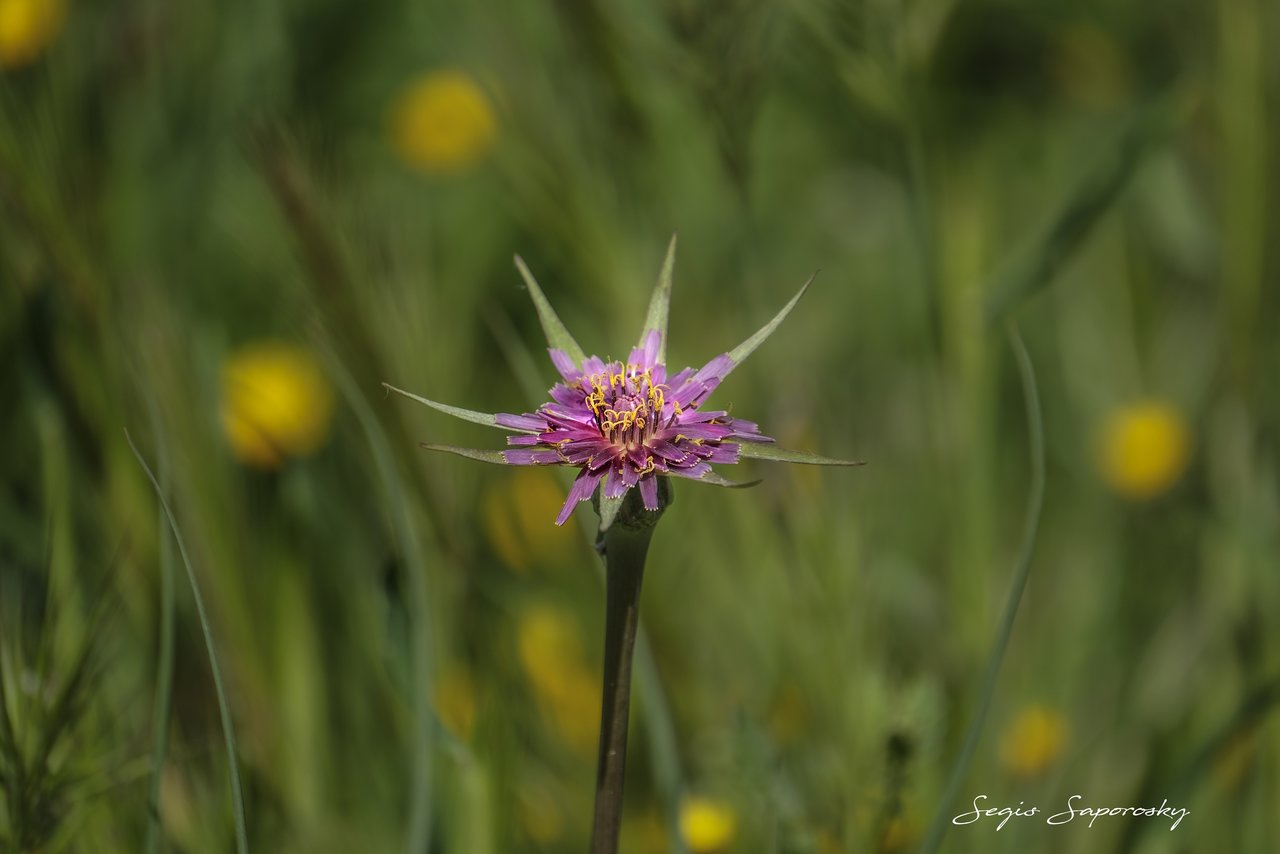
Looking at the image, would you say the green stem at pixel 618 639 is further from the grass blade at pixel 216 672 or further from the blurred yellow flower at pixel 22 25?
the blurred yellow flower at pixel 22 25

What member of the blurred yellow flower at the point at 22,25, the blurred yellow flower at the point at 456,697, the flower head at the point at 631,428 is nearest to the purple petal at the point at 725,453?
the flower head at the point at 631,428

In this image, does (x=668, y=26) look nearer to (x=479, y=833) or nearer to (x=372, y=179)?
(x=479, y=833)

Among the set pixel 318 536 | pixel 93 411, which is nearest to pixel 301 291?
pixel 93 411

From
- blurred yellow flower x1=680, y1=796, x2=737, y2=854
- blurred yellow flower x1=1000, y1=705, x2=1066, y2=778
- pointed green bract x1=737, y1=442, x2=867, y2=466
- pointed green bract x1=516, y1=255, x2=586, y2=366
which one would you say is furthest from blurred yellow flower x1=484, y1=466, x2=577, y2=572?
pointed green bract x1=737, y1=442, x2=867, y2=466

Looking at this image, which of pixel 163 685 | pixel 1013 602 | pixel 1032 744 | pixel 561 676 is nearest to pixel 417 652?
pixel 163 685

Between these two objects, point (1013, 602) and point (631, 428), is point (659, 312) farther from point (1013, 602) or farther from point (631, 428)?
point (1013, 602)

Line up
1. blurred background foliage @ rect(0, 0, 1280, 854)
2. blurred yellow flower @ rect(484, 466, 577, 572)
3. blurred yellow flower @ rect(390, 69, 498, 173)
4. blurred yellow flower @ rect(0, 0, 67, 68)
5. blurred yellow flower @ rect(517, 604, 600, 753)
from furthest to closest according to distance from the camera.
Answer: blurred yellow flower @ rect(390, 69, 498, 173) < blurred yellow flower @ rect(0, 0, 67, 68) < blurred yellow flower @ rect(484, 466, 577, 572) < blurred yellow flower @ rect(517, 604, 600, 753) < blurred background foliage @ rect(0, 0, 1280, 854)

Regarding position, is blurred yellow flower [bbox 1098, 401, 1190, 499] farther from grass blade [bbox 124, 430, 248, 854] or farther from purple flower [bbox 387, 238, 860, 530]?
grass blade [bbox 124, 430, 248, 854]
